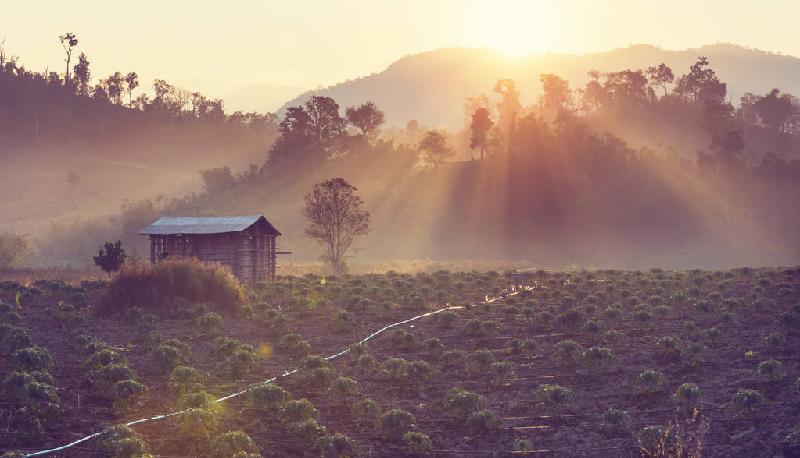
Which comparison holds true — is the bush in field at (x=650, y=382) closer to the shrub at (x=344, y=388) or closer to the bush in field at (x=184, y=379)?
the shrub at (x=344, y=388)

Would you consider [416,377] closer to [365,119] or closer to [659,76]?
[365,119]

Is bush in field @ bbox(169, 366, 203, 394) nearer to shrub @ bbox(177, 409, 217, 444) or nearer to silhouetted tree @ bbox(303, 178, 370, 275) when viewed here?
shrub @ bbox(177, 409, 217, 444)

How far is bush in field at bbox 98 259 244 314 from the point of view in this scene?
3997 cm

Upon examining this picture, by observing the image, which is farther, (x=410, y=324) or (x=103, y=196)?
(x=103, y=196)

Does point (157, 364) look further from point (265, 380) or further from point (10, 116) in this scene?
point (10, 116)

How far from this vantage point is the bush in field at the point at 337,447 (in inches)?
789

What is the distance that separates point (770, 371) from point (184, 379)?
1685 centimetres

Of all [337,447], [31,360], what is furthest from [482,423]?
[31,360]

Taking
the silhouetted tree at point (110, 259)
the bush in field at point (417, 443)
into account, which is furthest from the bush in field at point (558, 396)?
the silhouetted tree at point (110, 259)

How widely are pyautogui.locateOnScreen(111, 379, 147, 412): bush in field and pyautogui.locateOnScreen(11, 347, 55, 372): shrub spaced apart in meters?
3.60

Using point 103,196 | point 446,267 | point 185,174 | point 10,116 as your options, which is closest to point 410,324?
point 446,267

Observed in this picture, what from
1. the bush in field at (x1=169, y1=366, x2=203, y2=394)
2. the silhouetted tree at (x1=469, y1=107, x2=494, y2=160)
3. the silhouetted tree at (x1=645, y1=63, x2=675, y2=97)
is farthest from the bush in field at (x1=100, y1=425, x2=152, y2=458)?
the silhouetted tree at (x1=645, y1=63, x2=675, y2=97)

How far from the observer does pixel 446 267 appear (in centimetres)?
7562

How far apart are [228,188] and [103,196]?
21.0 meters
